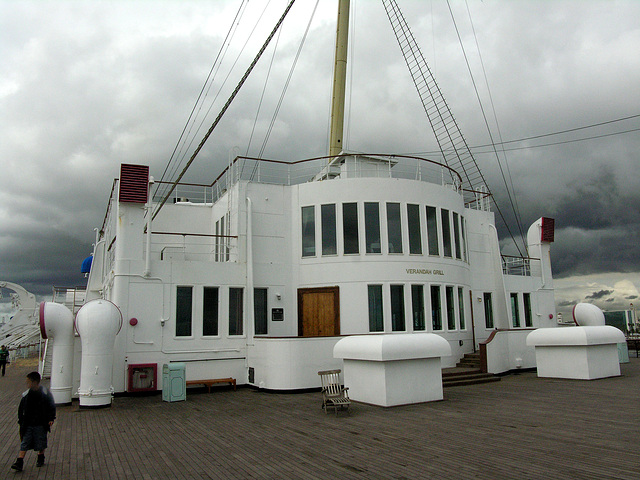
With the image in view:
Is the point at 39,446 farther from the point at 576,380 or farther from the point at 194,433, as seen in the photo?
the point at 576,380

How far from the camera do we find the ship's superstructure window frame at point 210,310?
636 inches

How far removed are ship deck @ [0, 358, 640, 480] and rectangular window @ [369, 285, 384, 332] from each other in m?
4.17

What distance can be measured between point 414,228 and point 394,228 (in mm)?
794

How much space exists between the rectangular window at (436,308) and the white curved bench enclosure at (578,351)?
3112mm

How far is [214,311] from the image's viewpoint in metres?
16.4

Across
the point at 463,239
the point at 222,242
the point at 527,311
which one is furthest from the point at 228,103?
the point at 527,311

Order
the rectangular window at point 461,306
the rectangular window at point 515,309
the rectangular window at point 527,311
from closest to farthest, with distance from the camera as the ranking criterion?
the rectangular window at point 461,306 → the rectangular window at point 515,309 → the rectangular window at point 527,311

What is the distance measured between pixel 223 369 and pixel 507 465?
1086 centimetres

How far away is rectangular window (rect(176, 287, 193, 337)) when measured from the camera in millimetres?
15766

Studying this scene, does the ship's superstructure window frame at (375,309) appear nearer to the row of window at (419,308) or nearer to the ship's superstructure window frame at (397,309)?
the row of window at (419,308)

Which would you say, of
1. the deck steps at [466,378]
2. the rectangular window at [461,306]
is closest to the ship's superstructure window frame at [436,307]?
the rectangular window at [461,306]

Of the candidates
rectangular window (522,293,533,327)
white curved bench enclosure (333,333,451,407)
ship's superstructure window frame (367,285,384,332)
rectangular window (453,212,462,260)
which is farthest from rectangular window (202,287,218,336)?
rectangular window (522,293,533,327)

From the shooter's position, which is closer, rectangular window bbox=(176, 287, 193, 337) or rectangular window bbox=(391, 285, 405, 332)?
rectangular window bbox=(176, 287, 193, 337)

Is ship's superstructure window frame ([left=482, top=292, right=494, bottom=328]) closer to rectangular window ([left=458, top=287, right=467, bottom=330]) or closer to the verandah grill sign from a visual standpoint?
rectangular window ([left=458, top=287, right=467, bottom=330])
